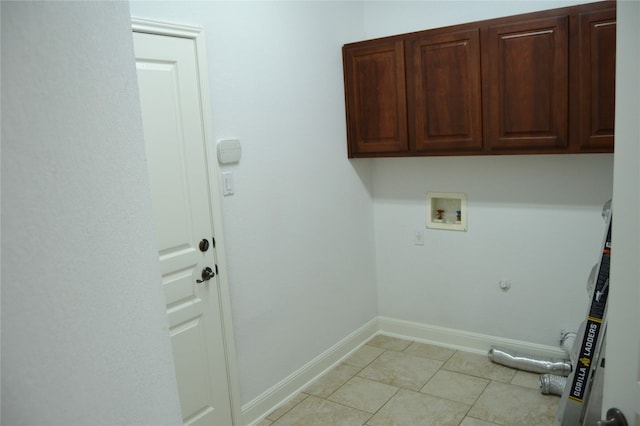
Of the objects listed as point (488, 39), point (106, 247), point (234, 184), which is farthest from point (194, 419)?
point (488, 39)

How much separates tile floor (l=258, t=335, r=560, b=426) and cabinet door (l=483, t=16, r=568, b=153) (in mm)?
1500

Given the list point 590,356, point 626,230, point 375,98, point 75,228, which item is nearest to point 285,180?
point 375,98

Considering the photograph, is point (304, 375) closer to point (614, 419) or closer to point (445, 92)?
point (445, 92)

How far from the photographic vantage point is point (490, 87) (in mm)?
3270

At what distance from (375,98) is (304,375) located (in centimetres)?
198

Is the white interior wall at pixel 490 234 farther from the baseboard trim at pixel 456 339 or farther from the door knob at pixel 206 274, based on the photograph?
the door knob at pixel 206 274

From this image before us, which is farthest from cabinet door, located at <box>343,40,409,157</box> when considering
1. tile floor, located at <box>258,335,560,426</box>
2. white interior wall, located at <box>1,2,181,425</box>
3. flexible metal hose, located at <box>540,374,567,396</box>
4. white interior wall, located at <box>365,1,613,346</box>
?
white interior wall, located at <box>1,2,181,425</box>

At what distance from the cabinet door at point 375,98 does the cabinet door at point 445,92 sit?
80mm

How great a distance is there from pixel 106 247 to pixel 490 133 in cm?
288

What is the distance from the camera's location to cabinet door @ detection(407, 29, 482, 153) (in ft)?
10.9

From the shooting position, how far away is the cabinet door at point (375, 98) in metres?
3.61

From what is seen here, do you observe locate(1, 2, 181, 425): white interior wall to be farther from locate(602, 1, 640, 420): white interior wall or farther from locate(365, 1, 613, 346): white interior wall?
locate(365, 1, 613, 346): white interior wall

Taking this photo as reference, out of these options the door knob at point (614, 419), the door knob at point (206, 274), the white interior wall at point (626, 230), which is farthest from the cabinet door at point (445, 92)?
the door knob at point (614, 419)

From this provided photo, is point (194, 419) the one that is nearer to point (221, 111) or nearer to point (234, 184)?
point (234, 184)
